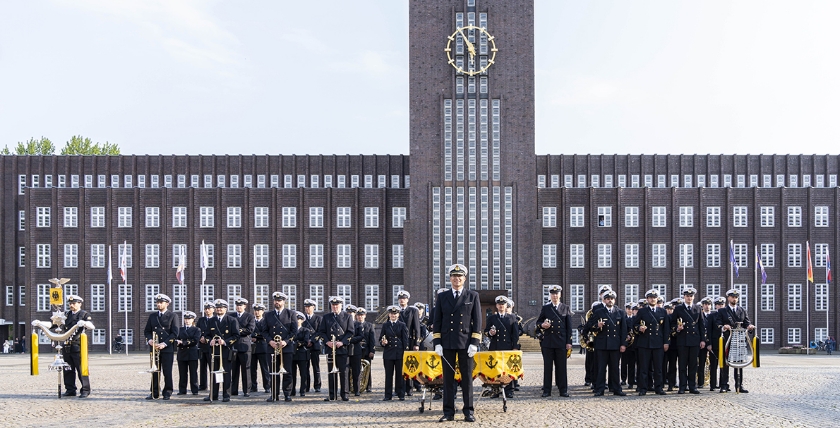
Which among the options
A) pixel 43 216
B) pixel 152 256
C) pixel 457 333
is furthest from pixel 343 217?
pixel 457 333

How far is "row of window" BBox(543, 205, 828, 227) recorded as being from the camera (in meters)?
65.8

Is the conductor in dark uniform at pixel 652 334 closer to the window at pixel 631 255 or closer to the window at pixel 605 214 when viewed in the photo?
the window at pixel 631 255

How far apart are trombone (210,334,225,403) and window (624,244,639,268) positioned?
1881 inches

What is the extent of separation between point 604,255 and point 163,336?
47865mm

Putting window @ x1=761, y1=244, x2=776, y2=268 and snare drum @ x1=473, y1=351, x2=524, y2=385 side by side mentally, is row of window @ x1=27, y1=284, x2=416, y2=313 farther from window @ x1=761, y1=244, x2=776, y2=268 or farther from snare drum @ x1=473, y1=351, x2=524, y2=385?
snare drum @ x1=473, y1=351, x2=524, y2=385

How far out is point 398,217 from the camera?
6775 centimetres

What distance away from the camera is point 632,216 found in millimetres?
66438

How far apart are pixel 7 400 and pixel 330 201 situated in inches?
1807

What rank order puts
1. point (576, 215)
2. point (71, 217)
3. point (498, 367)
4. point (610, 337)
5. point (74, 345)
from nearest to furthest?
1. point (498, 367)
2. point (610, 337)
3. point (74, 345)
4. point (576, 215)
5. point (71, 217)

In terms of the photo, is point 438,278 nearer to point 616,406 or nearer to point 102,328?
point 102,328

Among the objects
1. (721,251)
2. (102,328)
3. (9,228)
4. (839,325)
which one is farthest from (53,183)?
(839,325)

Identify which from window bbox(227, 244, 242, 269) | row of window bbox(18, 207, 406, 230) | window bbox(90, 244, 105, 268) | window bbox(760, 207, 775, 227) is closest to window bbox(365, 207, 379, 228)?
row of window bbox(18, 207, 406, 230)

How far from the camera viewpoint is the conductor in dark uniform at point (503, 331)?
70.5 feet

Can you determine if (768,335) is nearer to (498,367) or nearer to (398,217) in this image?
(398,217)
